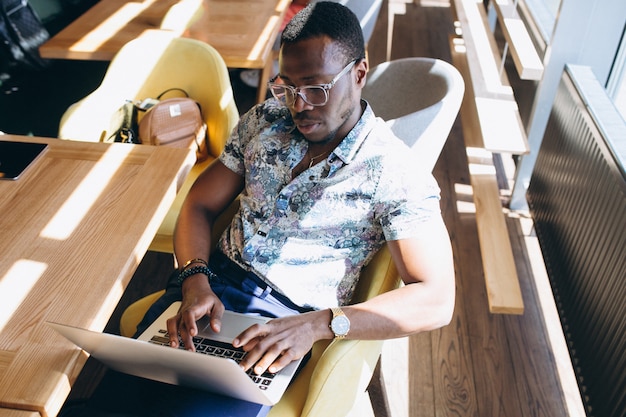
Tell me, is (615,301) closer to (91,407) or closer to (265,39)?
(91,407)

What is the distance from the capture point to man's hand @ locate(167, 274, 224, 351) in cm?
124

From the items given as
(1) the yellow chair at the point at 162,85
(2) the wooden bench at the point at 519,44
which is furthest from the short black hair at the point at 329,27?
(2) the wooden bench at the point at 519,44

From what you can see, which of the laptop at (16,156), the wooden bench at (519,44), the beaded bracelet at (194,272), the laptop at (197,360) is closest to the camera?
the laptop at (197,360)

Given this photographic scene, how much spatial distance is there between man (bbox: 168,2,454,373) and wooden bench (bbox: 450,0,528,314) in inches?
32.1

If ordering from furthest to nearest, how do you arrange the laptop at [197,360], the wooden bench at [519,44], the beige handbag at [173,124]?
1. the wooden bench at [519,44]
2. the beige handbag at [173,124]
3. the laptop at [197,360]

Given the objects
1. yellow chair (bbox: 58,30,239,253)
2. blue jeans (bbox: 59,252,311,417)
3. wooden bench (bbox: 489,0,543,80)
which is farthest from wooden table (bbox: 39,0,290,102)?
blue jeans (bbox: 59,252,311,417)

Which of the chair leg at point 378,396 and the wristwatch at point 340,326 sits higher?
the wristwatch at point 340,326

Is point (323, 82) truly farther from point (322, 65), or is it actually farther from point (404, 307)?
point (404, 307)

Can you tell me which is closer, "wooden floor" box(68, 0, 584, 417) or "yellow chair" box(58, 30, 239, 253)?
"wooden floor" box(68, 0, 584, 417)

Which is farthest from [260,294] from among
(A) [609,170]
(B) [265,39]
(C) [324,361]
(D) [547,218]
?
(B) [265,39]

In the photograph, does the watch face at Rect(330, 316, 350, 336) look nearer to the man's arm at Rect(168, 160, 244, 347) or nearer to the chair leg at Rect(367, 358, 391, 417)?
the man's arm at Rect(168, 160, 244, 347)

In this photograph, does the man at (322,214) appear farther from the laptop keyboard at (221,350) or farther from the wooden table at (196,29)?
the wooden table at (196,29)

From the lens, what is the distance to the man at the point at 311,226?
1209mm

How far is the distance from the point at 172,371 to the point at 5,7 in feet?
7.17
